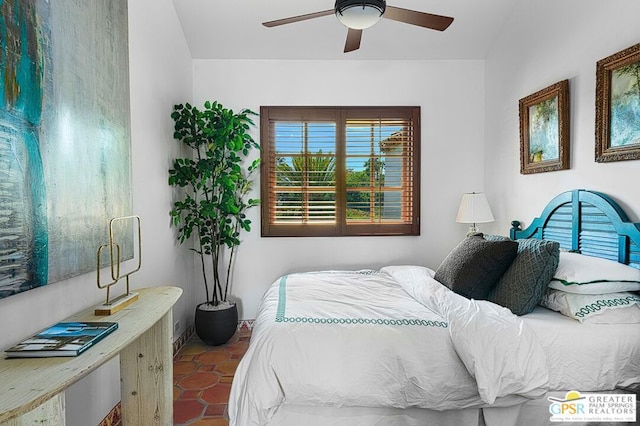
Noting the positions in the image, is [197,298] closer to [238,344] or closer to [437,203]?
[238,344]

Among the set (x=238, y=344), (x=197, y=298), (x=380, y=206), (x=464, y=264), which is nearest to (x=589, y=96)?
(x=464, y=264)

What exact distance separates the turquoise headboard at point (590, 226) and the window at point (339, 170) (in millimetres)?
1373

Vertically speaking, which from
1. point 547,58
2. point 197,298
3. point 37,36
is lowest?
point 197,298

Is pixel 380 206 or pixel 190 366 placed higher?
pixel 380 206

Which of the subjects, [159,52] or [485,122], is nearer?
[159,52]

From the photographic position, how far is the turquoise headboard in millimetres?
2146

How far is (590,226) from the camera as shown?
2430 millimetres

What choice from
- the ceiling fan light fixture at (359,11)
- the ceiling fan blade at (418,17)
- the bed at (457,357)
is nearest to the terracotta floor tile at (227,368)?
the bed at (457,357)

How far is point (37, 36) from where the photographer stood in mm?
1493

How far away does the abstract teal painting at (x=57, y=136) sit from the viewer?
1.35 meters

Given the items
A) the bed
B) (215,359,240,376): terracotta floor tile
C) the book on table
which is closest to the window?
(215,359,240,376): terracotta floor tile

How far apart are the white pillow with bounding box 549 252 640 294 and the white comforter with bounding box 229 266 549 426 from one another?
1.23 feet

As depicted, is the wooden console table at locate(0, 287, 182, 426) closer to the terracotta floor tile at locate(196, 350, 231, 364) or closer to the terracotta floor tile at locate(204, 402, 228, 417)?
the terracotta floor tile at locate(204, 402, 228, 417)

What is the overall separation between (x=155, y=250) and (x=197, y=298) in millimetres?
1185
